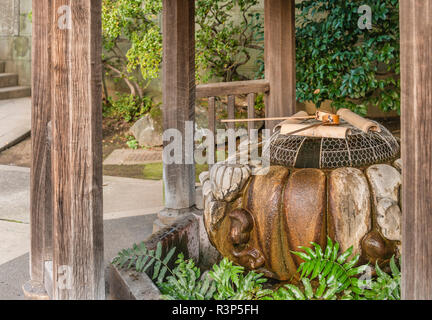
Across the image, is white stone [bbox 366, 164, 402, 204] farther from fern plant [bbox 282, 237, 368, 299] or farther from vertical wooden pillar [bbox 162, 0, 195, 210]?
vertical wooden pillar [bbox 162, 0, 195, 210]

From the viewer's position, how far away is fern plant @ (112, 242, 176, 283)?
2851 mm

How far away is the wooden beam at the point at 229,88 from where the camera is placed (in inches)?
171

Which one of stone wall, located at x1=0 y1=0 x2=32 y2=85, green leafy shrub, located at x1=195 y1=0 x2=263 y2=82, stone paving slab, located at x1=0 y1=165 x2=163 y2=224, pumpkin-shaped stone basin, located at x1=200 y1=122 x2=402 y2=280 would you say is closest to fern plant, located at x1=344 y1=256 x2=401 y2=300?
pumpkin-shaped stone basin, located at x1=200 y1=122 x2=402 y2=280

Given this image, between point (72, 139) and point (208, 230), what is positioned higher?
point (72, 139)

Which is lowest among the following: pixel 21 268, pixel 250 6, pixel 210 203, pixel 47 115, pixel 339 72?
pixel 21 268

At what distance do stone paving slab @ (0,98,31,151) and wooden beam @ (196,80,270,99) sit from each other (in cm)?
491

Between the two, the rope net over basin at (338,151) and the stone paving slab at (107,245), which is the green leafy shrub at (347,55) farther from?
the rope net over basin at (338,151)

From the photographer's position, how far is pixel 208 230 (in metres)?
3.28

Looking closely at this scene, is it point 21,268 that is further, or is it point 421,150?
point 21,268

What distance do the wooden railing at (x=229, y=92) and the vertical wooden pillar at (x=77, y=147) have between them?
188 cm

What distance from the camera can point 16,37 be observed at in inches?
421

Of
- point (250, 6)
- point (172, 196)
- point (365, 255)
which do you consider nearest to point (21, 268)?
point (172, 196)
